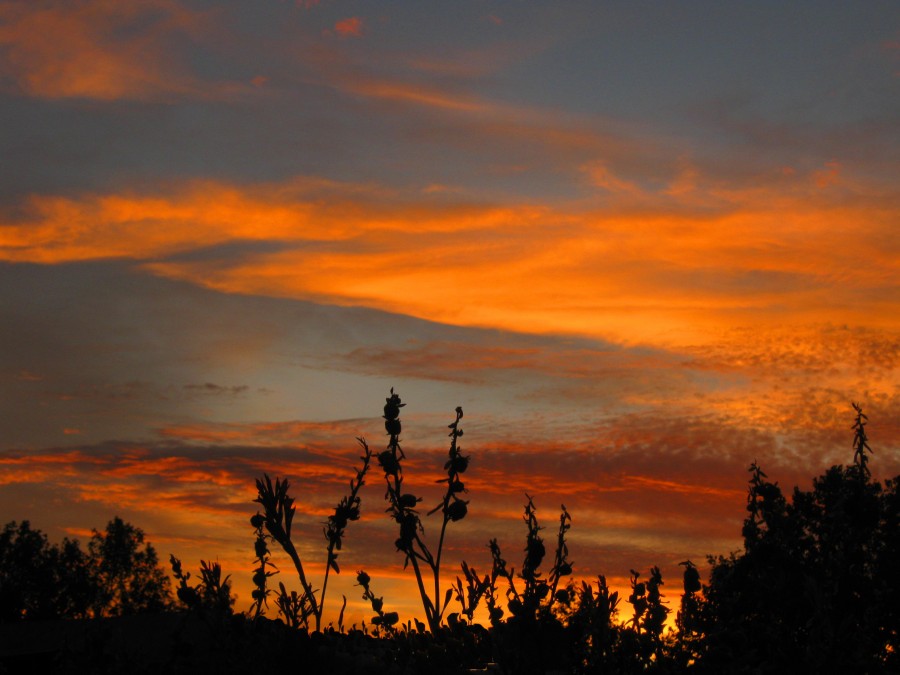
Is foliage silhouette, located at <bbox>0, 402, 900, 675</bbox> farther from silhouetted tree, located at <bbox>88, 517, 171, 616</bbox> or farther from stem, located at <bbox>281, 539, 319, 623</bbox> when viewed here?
silhouetted tree, located at <bbox>88, 517, 171, 616</bbox>

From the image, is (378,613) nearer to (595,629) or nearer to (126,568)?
(595,629)

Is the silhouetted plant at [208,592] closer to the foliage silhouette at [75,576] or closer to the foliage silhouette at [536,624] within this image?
the foliage silhouette at [536,624]

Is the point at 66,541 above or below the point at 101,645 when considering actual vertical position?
below

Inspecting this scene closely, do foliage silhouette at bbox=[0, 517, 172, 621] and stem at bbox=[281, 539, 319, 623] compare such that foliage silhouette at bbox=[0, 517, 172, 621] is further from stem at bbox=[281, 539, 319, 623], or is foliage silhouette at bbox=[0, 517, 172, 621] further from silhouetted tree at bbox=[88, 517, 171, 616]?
stem at bbox=[281, 539, 319, 623]

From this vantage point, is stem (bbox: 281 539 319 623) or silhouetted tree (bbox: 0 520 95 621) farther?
silhouetted tree (bbox: 0 520 95 621)

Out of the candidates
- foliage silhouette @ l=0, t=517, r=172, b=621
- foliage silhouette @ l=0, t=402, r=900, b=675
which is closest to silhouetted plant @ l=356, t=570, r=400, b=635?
foliage silhouette @ l=0, t=402, r=900, b=675

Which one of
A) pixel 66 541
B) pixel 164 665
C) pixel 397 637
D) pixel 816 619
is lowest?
pixel 66 541

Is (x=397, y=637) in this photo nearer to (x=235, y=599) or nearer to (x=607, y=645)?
(x=235, y=599)

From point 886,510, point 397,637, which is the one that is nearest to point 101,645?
point 397,637

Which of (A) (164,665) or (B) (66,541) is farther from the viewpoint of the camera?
(B) (66,541)

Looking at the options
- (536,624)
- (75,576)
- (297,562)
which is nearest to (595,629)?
(536,624)

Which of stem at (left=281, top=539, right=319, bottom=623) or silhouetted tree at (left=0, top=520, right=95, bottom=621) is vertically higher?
stem at (left=281, top=539, right=319, bottom=623)

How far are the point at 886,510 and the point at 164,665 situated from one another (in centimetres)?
3443

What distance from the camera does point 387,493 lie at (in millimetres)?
13617
